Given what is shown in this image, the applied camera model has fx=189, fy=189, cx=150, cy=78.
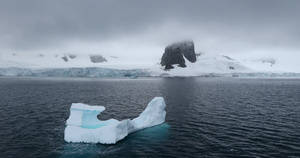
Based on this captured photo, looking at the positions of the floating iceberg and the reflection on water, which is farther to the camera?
the floating iceberg

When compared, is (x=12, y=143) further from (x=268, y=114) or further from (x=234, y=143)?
(x=268, y=114)

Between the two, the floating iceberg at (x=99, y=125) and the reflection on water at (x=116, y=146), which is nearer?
the reflection on water at (x=116, y=146)

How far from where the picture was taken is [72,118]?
73.1ft

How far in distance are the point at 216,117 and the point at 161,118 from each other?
914cm

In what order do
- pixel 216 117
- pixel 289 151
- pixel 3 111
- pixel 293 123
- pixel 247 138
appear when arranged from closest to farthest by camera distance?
pixel 289 151 → pixel 247 138 → pixel 293 123 → pixel 216 117 → pixel 3 111

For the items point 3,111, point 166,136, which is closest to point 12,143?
point 166,136

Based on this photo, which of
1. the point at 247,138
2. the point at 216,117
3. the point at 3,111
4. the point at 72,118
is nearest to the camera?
the point at 247,138

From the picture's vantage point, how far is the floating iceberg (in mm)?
19219

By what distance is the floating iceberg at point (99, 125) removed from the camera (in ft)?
63.1

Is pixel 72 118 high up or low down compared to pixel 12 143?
up

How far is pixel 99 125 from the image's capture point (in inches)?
925

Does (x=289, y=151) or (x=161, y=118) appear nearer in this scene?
(x=289, y=151)

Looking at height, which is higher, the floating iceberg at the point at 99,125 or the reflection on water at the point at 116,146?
the floating iceberg at the point at 99,125

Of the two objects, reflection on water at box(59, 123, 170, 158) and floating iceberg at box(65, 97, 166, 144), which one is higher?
floating iceberg at box(65, 97, 166, 144)
